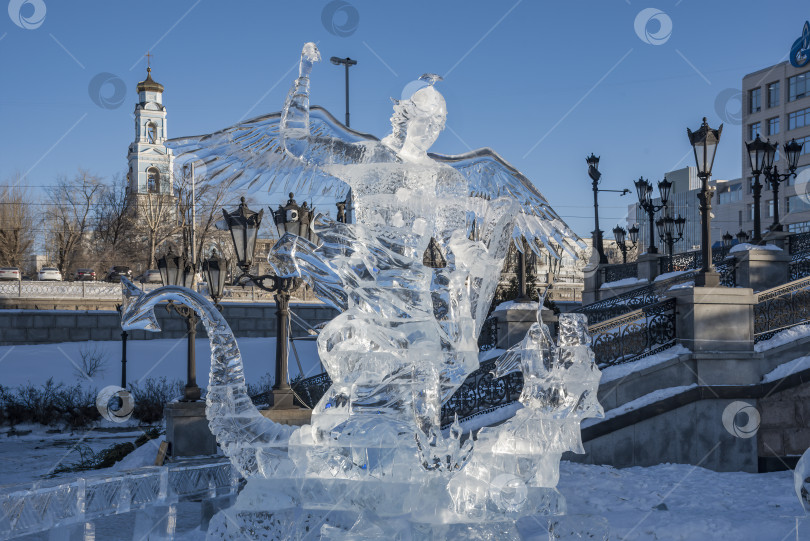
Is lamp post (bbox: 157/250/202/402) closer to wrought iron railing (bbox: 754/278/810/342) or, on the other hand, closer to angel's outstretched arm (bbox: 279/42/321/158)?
angel's outstretched arm (bbox: 279/42/321/158)

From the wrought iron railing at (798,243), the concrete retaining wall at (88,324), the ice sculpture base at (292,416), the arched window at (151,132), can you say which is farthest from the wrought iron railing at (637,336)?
the arched window at (151,132)

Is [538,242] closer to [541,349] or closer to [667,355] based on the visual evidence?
[541,349]

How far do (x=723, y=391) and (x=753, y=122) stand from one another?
56026 millimetres

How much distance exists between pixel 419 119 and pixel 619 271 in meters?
22.7

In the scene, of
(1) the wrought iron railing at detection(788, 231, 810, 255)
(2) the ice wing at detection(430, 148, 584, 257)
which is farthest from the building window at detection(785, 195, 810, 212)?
(2) the ice wing at detection(430, 148, 584, 257)

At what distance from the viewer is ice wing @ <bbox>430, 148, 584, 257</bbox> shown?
5492 mm

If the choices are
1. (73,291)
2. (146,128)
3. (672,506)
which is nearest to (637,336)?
(672,506)

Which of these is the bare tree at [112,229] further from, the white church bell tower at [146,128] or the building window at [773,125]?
the building window at [773,125]

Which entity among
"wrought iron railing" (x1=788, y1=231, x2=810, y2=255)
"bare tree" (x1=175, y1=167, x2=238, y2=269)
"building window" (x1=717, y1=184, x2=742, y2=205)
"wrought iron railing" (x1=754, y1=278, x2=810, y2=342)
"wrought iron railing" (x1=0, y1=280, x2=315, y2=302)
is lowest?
"wrought iron railing" (x1=754, y1=278, x2=810, y2=342)

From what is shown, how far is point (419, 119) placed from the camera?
505 cm

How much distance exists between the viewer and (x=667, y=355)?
1082 cm

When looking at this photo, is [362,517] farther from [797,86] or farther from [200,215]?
[797,86]

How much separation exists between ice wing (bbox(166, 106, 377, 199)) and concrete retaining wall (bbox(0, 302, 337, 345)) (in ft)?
89.3

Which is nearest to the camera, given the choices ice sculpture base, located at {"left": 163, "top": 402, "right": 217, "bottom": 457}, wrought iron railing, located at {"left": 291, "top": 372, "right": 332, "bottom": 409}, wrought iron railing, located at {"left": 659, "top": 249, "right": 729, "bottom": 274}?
ice sculpture base, located at {"left": 163, "top": 402, "right": 217, "bottom": 457}
